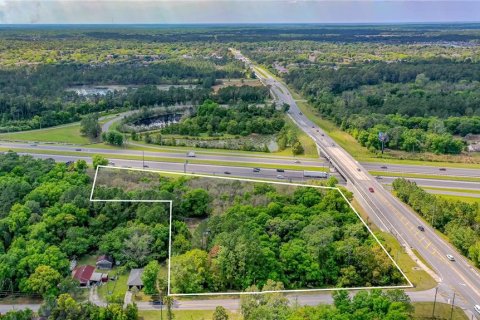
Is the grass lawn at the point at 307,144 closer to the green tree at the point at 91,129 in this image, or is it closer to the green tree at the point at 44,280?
the green tree at the point at 91,129

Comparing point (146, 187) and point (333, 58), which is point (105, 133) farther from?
point (333, 58)

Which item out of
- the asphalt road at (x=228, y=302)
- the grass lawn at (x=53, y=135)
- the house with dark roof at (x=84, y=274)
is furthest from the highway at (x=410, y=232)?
the grass lawn at (x=53, y=135)

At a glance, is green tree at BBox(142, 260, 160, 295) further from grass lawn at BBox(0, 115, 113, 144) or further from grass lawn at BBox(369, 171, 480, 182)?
grass lawn at BBox(0, 115, 113, 144)

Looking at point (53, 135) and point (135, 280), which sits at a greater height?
point (53, 135)

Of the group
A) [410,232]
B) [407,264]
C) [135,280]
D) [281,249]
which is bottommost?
[135,280]

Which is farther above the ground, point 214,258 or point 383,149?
point 214,258

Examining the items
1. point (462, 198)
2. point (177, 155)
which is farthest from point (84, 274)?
point (462, 198)

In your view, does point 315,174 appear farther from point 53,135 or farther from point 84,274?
point 53,135

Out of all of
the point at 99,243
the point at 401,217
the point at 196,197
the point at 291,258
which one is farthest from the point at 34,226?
the point at 401,217
